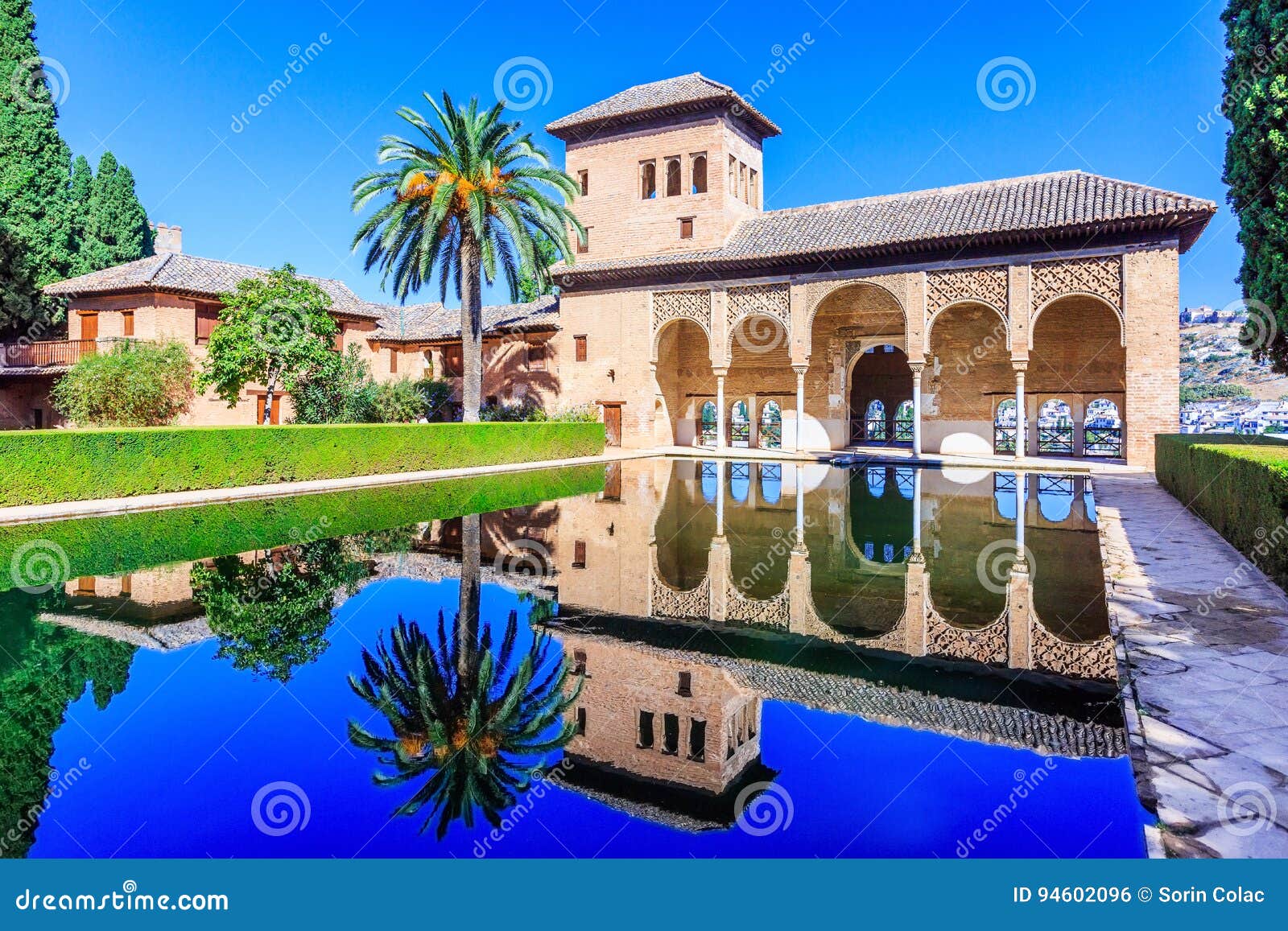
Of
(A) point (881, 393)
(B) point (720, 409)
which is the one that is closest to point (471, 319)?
(B) point (720, 409)

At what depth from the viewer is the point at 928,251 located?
73.9 feet

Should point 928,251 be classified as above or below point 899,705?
above

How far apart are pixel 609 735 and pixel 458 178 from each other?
66.4ft

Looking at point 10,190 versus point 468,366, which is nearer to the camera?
point 468,366

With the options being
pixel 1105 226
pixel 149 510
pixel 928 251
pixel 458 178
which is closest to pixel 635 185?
pixel 458 178

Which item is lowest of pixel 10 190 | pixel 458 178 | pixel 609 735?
Answer: pixel 609 735

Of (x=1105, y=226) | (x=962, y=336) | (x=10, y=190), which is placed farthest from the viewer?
(x=10, y=190)

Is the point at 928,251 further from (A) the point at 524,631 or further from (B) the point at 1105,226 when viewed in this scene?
(A) the point at 524,631

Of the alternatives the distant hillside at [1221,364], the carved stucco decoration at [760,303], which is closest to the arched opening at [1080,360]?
the carved stucco decoration at [760,303]

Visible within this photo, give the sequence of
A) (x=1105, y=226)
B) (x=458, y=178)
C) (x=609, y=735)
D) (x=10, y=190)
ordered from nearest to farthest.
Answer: (x=609, y=735) → (x=1105, y=226) → (x=458, y=178) → (x=10, y=190)

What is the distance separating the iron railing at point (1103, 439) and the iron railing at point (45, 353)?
3063 centimetres

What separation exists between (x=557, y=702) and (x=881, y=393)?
27577 millimetres

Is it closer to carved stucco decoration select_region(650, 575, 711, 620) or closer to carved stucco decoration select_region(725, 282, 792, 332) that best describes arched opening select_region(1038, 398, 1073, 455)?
carved stucco decoration select_region(725, 282, 792, 332)

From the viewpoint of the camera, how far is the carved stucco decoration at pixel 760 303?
2503 cm
